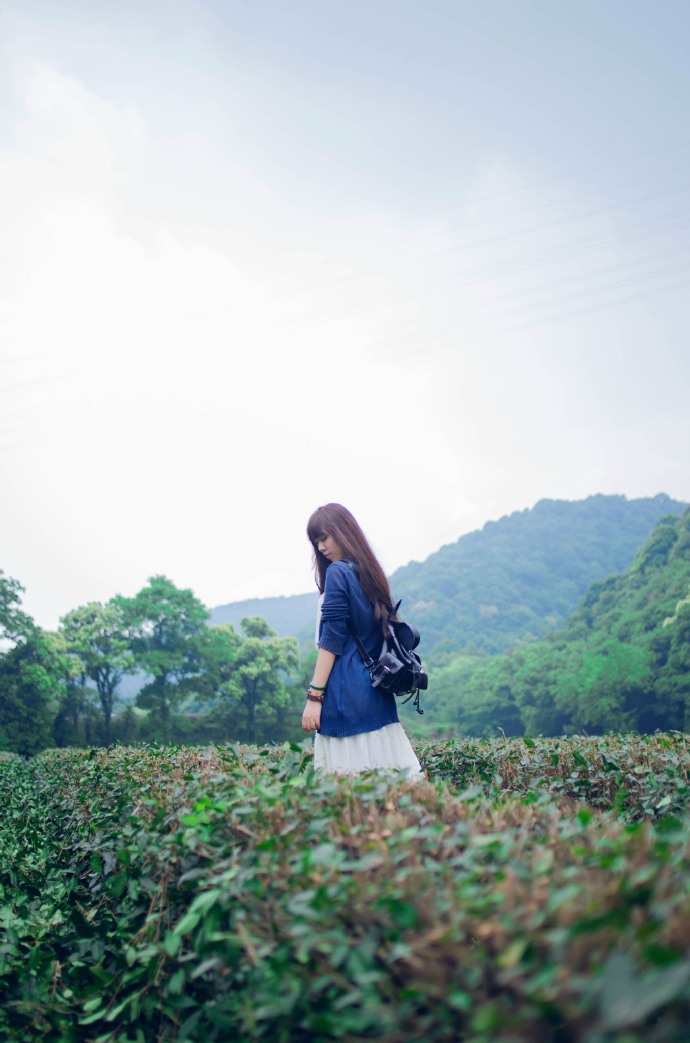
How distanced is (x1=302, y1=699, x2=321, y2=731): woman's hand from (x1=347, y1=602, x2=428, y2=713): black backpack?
0.31 m

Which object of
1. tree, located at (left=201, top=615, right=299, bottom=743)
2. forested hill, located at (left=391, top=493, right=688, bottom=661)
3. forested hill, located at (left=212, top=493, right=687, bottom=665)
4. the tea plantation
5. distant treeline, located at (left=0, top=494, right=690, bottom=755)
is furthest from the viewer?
forested hill, located at (left=212, top=493, right=687, bottom=665)

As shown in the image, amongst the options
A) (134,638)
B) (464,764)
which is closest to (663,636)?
(134,638)

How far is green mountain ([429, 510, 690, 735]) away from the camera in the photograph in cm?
3581

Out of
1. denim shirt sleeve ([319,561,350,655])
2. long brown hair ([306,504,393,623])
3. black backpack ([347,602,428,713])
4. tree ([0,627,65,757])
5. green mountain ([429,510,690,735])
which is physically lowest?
green mountain ([429,510,690,735])

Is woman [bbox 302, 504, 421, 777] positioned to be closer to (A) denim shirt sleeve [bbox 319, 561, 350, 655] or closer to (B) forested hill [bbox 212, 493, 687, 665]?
(A) denim shirt sleeve [bbox 319, 561, 350, 655]

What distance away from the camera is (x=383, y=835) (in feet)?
6.12

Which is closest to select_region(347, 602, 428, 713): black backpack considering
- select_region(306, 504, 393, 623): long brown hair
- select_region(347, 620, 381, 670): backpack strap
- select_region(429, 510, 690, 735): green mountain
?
select_region(347, 620, 381, 670): backpack strap

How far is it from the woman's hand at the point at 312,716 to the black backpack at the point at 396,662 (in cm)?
31

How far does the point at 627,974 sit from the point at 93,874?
3.22m

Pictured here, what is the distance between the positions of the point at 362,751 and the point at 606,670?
122 ft

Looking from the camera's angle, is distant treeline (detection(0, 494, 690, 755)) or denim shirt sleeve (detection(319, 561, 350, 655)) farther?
distant treeline (detection(0, 494, 690, 755))

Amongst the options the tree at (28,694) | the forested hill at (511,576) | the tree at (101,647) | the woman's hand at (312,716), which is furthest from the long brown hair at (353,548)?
the forested hill at (511,576)

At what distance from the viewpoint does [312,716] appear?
3.58 metres

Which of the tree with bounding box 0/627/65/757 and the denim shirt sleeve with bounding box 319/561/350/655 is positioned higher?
the denim shirt sleeve with bounding box 319/561/350/655
